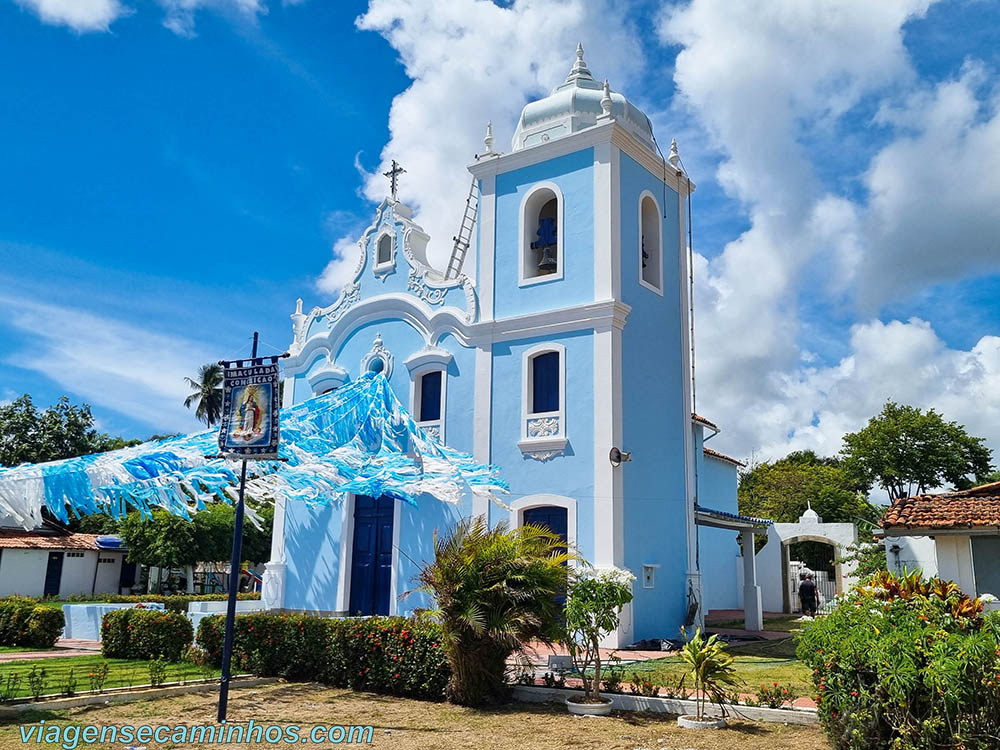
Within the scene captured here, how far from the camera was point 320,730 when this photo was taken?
9.52m

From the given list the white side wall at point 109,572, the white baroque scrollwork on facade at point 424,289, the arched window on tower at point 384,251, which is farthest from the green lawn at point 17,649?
the white side wall at point 109,572

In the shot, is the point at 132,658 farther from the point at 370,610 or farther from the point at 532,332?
the point at 532,332

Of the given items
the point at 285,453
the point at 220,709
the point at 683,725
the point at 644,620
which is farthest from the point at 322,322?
the point at 683,725

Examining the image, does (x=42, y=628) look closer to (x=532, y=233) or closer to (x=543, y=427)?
(x=543, y=427)

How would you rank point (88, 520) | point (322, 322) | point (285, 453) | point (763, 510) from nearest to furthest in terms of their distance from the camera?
point (285, 453) → point (322, 322) → point (88, 520) → point (763, 510)

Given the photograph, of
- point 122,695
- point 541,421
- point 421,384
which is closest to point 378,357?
point 421,384

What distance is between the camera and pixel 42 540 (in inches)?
1362

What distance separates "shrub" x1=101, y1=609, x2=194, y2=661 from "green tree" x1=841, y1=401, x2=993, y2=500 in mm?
36644

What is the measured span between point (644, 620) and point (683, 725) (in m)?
6.91

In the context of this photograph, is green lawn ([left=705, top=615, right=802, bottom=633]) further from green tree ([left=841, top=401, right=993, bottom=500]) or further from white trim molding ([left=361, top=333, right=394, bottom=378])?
green tree ([left=841, top=401, right=993, bottom=500])

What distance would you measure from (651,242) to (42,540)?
28.1 metres

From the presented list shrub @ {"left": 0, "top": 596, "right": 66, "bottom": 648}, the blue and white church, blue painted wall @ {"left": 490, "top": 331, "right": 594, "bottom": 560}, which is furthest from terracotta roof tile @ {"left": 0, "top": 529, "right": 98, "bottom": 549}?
blue painted wall @ {"left": 490, "top": 331, "right": 594, "bottom": 560}

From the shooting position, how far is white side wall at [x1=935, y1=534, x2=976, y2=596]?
43.7 feet

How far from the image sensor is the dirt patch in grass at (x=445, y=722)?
8930mm
